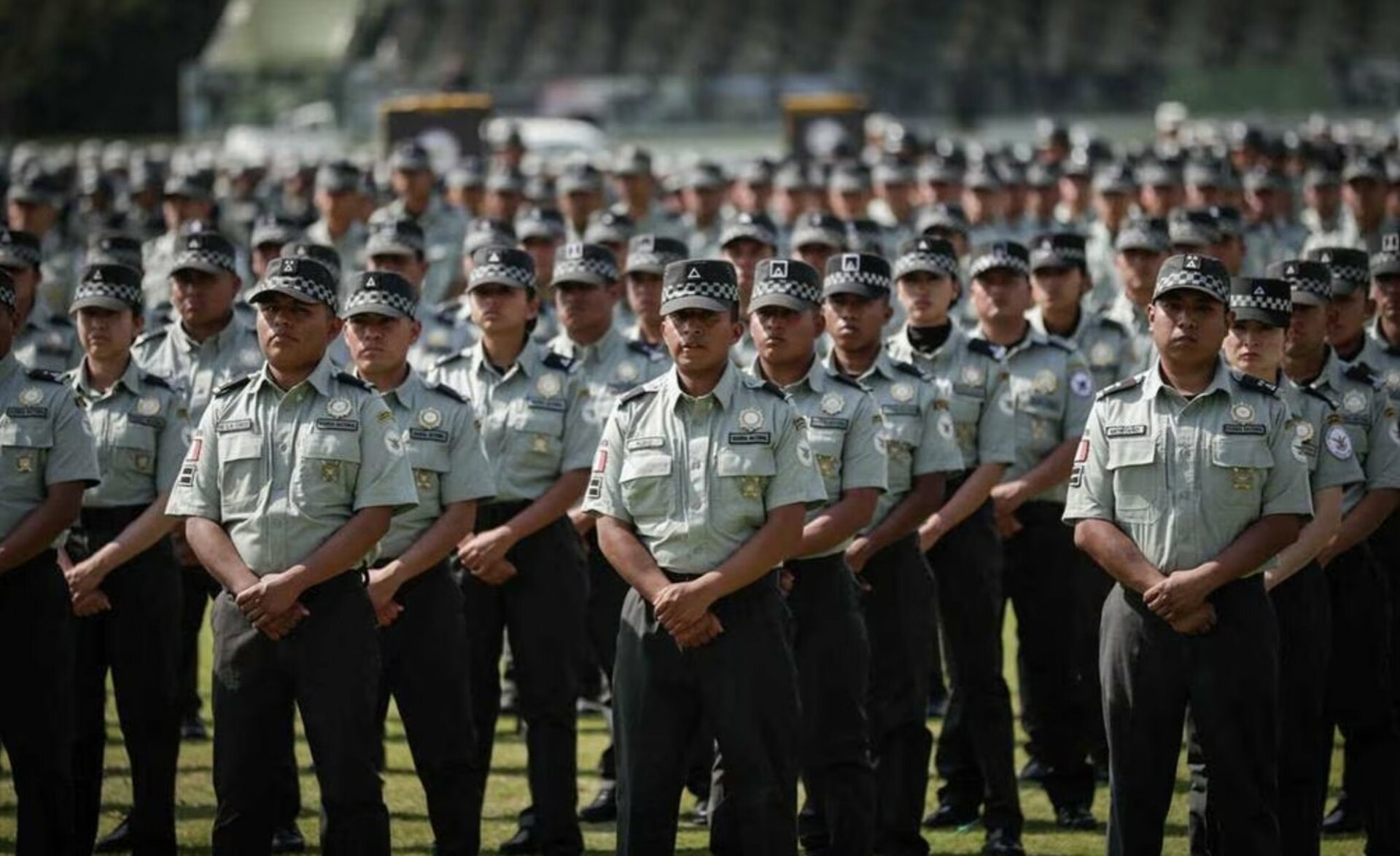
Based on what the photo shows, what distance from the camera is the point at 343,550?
7840mm

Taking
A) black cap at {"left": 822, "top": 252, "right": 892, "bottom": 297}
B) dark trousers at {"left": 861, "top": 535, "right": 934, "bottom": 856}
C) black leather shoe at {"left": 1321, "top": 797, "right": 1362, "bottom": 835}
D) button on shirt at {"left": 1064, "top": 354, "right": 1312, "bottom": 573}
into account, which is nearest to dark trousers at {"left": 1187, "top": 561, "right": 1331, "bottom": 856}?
button on shirt at {"left": 1064, "top": 354, "right": 1312, "bottom": 573}

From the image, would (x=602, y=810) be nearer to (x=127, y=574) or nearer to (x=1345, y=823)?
(x=127, y=574)

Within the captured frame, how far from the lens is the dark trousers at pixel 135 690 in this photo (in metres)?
9.14

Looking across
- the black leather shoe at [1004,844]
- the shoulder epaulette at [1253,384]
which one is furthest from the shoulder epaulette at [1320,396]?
the black leather shoe at [1004,844]

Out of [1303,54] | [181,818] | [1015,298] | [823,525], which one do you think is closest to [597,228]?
[1015,298]

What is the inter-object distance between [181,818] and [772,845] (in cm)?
368

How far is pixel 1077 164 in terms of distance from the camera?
19.9 meters

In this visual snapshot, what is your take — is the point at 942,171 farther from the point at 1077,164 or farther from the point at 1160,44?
the point at 1160,44

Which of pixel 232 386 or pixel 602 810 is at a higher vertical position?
pixel 232 386

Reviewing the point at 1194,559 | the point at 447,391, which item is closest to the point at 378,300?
the point at 447,391

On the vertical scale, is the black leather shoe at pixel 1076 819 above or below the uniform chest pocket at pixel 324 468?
below

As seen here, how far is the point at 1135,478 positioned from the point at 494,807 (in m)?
4.03

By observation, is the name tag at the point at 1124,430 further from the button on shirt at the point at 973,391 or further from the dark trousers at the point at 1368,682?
the button on shirt at the point at 973,391

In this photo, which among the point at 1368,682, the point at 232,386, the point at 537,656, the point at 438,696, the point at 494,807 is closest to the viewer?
the point at 232,386
